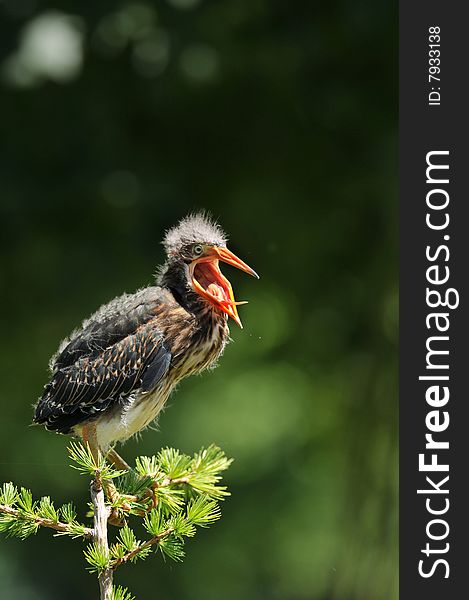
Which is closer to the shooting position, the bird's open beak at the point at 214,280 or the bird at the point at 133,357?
the bird's open beak at the point at 214,280

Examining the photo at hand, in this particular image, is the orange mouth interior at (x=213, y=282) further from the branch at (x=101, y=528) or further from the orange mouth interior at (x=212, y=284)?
the branch at (x=101, y=528)

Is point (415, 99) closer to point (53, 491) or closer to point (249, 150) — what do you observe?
point (249, 150)

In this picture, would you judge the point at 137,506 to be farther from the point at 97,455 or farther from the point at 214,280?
the point at 214,280

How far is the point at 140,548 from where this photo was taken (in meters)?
1.55

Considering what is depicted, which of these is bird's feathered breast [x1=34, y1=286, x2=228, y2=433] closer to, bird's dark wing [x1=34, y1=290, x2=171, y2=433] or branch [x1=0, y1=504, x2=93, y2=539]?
bird's dark wing [x1=34, y1=290, x2=171, y2=433]

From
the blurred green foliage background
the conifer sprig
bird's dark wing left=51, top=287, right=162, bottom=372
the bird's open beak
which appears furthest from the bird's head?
the blurred green foliage background

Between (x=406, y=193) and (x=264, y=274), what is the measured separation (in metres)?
1.56

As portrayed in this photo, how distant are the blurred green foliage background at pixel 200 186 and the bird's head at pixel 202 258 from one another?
1.46m

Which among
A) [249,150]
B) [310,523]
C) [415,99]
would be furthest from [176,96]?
[310,523]

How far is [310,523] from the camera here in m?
4.52

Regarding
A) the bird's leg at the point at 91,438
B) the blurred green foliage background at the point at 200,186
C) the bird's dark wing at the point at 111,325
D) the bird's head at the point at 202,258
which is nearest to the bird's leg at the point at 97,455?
the bird's leg at the point at 91,438

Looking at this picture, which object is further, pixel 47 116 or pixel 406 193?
pixel 47 116

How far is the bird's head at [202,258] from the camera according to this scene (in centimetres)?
150

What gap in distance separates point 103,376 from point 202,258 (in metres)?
0.29
